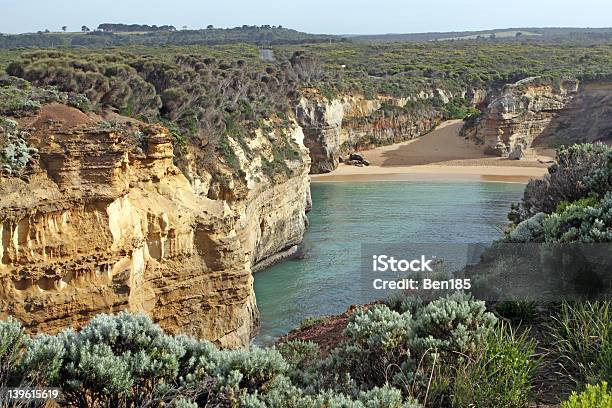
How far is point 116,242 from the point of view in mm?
14555

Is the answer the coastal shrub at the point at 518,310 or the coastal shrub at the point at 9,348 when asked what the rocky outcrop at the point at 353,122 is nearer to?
the coastal shrub at the point at 518,310

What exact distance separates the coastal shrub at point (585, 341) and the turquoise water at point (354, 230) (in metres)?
12.5

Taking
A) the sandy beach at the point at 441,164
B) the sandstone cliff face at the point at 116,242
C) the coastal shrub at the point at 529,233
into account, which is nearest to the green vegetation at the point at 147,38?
the sandy beach at the point at 441,164

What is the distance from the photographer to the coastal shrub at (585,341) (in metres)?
6.02

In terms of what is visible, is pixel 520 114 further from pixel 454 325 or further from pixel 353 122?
pixel 454 325

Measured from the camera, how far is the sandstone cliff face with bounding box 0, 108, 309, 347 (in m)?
13.5

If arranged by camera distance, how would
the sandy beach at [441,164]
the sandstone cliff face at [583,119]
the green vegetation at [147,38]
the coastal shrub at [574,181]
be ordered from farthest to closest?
the green vegetation at [147,38] → the sandstone cliff face at [583,119] → the sandy beach at [441,164] → the coastal shrub at [574,181]

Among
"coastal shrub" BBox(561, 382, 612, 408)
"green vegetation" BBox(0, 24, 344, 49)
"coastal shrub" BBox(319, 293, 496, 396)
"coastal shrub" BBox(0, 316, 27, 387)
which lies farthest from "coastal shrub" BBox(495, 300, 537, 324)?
"green vegetation" BBox(0, 24, 344, 49)

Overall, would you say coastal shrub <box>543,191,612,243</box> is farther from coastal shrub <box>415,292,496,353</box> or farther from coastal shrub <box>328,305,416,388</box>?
coastal shrub <box>328,305,416,388</box>

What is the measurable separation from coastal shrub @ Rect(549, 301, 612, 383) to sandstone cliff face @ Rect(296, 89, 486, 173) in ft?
127

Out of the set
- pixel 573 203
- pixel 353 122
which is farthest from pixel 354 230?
pixel 573 203

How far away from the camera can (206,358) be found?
6.36m

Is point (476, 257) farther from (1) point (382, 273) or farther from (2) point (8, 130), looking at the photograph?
(2) point (8, 130)

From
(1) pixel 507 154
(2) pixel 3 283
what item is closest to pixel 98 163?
(2) pixel 3 283
